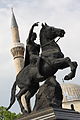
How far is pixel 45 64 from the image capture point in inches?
302

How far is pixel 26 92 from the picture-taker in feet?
27.2

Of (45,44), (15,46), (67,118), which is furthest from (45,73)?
(15,46)

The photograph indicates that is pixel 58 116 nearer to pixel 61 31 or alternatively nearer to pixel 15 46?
pixel 61 31

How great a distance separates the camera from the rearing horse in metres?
7.42

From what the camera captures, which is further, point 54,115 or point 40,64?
point 40,64

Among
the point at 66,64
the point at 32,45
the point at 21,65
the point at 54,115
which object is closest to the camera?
the point at 54,115

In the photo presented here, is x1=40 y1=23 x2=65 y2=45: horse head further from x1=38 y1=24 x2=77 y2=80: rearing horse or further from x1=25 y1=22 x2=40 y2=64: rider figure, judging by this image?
x1=25 y1=22 x2=40 y2=64: rider figure

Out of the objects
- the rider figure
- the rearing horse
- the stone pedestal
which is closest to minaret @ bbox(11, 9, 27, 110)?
the rider figure

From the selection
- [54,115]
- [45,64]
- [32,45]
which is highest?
[32,45]

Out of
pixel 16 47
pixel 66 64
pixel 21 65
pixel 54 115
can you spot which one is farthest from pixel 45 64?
pixel 16 47

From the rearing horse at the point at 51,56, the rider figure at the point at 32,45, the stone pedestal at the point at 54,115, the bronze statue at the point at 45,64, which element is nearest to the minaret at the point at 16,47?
the rider figure at the point at 32,45

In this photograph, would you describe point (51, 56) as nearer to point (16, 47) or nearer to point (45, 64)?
point (45, 64)

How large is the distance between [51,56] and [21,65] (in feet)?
129

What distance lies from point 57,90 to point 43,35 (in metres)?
1.25
